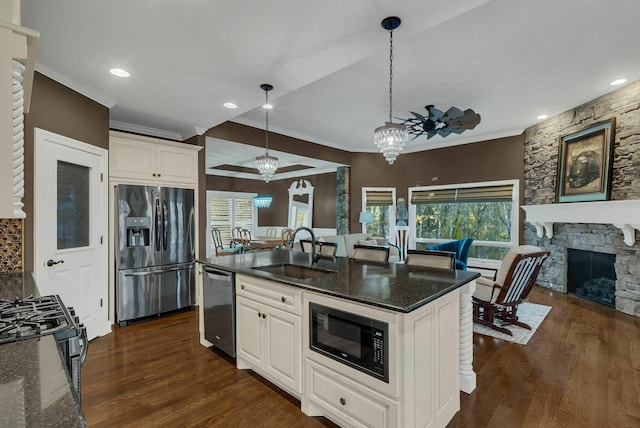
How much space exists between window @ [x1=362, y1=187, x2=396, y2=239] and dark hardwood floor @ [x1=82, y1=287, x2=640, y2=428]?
4.12m

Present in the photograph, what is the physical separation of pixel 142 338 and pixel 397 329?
3.07 metres

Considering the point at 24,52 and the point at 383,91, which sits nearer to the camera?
the point at 24,52

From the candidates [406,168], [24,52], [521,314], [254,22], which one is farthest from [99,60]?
[406,168]

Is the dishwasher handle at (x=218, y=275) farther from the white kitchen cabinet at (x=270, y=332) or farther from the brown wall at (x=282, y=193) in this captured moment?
the brown wall at (x=282, y=193)

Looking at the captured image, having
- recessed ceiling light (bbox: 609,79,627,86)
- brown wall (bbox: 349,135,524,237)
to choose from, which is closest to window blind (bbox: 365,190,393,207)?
brown wall (bbox: 349,135,524,237)

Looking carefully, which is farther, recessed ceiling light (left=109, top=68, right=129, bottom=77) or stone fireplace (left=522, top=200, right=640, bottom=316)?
stone fireplace (left=522, top=200, right=640, bottom=316)

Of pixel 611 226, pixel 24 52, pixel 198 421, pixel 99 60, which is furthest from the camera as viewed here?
pixel 611 226

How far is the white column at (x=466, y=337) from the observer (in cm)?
217

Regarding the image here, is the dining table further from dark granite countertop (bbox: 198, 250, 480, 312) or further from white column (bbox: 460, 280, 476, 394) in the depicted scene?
white column (bbox: 460, 280, 476, 394)

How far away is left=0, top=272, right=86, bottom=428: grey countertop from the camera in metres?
0.65

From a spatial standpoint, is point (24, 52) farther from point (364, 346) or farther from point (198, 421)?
point (198, 421)

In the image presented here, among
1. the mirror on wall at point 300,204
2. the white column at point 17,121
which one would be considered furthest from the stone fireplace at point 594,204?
the white column at point 17,121

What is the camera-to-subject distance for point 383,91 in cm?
397

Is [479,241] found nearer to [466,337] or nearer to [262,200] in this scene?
[466,337]
